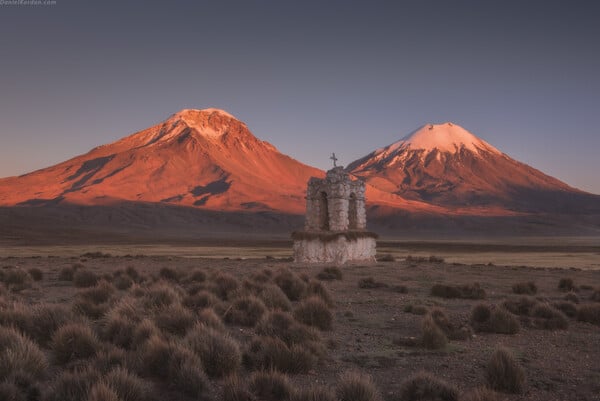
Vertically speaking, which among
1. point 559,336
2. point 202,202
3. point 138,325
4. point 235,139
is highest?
point 235,139

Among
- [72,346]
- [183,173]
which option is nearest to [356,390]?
[72,346]

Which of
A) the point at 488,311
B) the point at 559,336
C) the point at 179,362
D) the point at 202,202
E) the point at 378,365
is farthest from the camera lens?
the point at 202,202

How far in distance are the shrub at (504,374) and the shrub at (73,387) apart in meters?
4.71

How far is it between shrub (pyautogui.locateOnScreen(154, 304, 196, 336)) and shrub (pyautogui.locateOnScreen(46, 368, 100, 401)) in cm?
257

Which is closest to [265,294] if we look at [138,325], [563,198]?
[138,325]

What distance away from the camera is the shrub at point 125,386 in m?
5.09

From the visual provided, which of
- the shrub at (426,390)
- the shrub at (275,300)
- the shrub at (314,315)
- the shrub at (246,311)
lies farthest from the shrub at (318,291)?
the shrub at (426,390)

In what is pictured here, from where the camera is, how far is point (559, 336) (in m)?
9.44

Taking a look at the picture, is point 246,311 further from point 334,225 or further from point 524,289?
point 334,225

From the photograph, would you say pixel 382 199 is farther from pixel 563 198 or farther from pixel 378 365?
pixel 378 365

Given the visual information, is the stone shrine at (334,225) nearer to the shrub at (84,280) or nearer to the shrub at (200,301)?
the shrub at (84,280)

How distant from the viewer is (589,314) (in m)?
10.9

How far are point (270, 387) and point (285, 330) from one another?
95.9 inches

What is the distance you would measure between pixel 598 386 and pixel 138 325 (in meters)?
6.40
